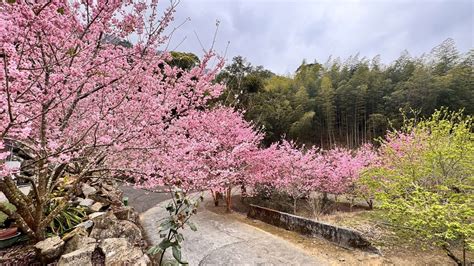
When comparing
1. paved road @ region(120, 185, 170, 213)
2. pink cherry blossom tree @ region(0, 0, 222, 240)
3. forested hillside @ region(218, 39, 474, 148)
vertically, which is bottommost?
paved road @ region(120, 185, 170, 213)

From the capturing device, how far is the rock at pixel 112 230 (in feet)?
10.7

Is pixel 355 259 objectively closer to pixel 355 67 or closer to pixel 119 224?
pixel 119 224

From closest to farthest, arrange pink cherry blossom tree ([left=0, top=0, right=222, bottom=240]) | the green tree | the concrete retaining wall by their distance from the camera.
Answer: pink cherry blossom tree ([left=0, top=0, right=222, bottom=240]) → the green tree → the concrete retaining wall

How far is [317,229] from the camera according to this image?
5.46m

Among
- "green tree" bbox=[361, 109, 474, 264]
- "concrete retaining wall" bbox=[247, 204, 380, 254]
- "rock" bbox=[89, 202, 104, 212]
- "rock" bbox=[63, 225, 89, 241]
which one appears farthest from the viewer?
"concrete retaining wall" bbox=[247, 204, 380, 254]

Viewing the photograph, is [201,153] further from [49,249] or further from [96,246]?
[49,249]

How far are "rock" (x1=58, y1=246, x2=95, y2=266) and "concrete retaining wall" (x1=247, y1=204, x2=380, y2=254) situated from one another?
4.43 meters

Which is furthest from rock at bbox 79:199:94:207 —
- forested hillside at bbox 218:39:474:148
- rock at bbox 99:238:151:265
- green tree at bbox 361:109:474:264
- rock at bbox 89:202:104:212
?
forested hillside at bbox 218:39:474:148

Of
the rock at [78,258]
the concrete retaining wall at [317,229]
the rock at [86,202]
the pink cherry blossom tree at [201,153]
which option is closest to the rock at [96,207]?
the rock at [86,202]

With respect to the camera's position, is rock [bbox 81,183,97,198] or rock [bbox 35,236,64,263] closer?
rock [bbox 35,236,64,263]

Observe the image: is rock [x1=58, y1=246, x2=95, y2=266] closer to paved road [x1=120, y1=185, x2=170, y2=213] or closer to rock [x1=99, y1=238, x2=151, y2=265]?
rock [x1=99, y1=238, x2=151, y2=265]

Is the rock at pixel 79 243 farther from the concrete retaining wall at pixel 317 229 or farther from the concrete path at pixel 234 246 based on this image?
the concrete retaining wall at pixel 317 229

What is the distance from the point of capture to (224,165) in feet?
22.6

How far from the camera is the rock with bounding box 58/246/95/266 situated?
246cm
